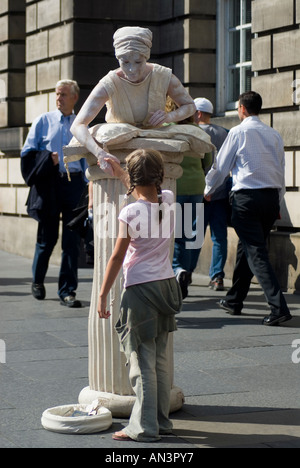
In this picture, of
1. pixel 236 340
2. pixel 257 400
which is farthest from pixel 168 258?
pixel 236 340

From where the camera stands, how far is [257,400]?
5797 millimetres

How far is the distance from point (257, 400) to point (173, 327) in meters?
0.96

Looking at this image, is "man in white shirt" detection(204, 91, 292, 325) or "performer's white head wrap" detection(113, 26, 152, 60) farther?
"man in white shirt" detection(204, 91, 292, 325)

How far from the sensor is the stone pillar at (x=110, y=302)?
5.51m

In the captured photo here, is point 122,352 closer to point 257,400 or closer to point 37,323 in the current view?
point 257,400

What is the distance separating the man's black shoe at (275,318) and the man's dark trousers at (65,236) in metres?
2.11

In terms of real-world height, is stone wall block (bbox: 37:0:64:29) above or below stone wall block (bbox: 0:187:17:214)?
above

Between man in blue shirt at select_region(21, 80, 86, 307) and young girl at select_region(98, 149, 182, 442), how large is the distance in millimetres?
4635

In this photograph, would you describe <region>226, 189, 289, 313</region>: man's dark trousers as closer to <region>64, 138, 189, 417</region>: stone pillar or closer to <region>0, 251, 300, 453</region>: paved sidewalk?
<region>0, 251, 300, 453</region>: paved sidewalk

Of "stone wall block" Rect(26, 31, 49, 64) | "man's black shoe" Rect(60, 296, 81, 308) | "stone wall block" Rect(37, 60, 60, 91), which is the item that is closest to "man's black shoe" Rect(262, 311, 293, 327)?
"man's black shoe" Rect(60, 296, 81, 308)

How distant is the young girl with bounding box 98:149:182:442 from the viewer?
4.94 m

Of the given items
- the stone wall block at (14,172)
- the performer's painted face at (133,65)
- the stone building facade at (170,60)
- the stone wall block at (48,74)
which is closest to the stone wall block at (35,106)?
the stone building facade at (170,60)

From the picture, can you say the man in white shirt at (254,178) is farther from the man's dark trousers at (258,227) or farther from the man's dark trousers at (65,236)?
the man's dark trousers at (65,236)

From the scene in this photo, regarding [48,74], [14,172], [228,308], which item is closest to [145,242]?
[228,308]
